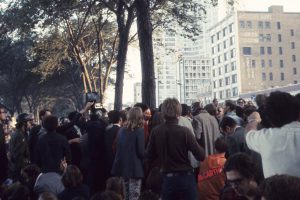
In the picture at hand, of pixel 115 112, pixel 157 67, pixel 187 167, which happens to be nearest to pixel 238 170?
pixel 187 167

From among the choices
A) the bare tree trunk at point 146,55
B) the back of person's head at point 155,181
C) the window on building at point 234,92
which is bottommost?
the back of person's head at point 155,181

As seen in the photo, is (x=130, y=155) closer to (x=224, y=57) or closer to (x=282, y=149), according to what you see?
(x=282, y=149)

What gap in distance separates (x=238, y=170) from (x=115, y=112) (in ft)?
15.5

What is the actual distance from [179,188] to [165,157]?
428mm

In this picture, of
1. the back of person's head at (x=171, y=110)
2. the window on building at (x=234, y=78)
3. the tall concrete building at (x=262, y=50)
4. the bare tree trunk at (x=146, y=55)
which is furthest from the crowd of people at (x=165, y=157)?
the window on building at (x=234, y=78)

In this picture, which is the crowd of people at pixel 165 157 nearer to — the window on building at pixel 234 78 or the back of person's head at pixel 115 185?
the back of person's head at pixel 115 185

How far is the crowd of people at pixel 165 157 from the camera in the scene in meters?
3.40

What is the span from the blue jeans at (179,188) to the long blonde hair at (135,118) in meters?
1.41

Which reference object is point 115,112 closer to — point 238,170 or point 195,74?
point 238,170

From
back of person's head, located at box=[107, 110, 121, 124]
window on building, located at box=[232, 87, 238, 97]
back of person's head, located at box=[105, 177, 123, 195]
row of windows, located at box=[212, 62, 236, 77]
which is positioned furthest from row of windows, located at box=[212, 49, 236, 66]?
back of person's head, located at box=[105, 177, 123, 195]

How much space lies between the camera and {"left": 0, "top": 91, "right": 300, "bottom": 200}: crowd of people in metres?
3.40

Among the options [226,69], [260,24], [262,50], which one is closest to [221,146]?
[262,50]

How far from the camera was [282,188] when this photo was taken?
2354mm

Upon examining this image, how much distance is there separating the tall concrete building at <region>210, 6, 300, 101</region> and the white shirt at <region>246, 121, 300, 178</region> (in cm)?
9632
